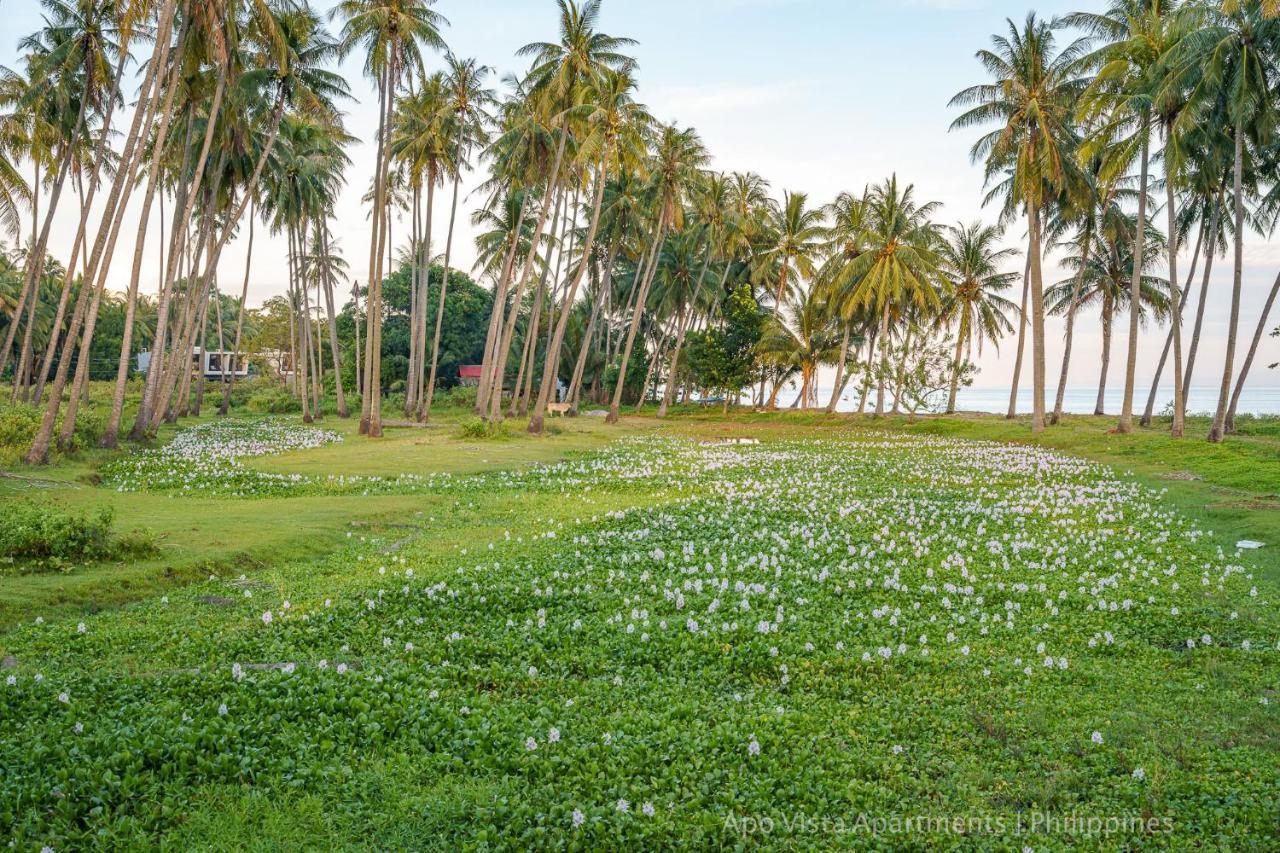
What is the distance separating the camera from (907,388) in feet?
164

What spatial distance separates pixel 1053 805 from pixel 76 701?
21.9 feet

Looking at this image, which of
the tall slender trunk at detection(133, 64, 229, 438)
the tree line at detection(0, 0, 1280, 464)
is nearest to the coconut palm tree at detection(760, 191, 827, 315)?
the tree line at detection(0, 0, 1280, 464)

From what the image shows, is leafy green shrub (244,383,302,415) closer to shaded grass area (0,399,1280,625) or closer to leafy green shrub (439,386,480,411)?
leafy green shrub (439,386,480,411)

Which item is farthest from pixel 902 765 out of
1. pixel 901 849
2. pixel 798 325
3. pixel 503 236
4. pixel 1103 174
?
pixel 798 325

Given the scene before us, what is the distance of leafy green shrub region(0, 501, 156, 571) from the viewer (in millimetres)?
9078

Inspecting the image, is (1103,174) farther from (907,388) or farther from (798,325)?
(798,325)

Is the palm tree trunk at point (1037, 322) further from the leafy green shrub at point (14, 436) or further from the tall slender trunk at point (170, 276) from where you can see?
the leafy green shrub at point (14, 436)

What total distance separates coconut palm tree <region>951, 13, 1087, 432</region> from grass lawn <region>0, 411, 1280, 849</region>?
22.8m

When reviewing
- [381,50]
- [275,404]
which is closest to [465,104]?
[381,50]

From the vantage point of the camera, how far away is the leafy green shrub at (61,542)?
9078mm

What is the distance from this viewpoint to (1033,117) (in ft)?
108

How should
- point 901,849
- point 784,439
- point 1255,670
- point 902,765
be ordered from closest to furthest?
point 901,849 → point 902,765 → point 1255,670 → point 784,439

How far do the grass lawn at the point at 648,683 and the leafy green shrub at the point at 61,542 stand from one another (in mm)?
363

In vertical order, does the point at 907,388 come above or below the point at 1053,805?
above
